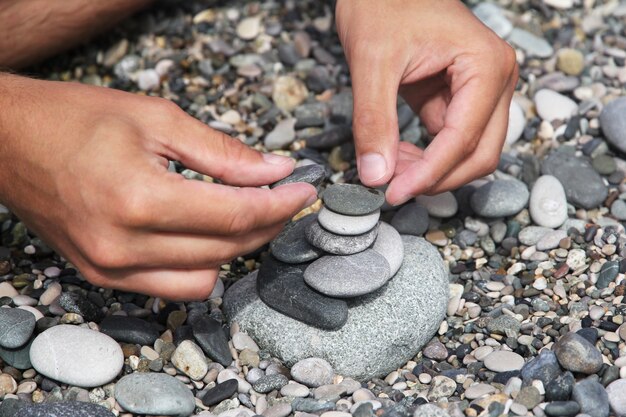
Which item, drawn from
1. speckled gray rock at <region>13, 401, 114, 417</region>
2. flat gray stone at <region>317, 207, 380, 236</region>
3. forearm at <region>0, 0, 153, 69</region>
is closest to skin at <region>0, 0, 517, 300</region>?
flat gray stone at <region>317, 207, 380, 236</region>

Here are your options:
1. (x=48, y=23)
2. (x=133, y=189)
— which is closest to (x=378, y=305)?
(x=133, y=189)

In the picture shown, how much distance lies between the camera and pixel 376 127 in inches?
102

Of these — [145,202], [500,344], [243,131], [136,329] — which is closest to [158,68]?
[243,131]

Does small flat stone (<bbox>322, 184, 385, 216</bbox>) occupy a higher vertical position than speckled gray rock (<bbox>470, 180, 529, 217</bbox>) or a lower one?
higher

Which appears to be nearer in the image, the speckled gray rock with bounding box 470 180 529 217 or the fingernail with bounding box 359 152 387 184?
the fingernail with bounding box 359 152 387 184

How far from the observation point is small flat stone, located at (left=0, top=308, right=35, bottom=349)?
2.57 metres

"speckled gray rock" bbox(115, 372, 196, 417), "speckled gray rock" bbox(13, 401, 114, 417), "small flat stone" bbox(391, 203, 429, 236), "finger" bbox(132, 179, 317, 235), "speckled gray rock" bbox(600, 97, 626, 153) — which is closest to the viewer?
"finger" bbox(132, 179, 317, 235)

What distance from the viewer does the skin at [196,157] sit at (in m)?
2.21

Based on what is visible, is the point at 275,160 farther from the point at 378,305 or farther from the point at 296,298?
the point at 378,305

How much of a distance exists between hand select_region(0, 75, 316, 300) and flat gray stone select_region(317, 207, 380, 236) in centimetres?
14

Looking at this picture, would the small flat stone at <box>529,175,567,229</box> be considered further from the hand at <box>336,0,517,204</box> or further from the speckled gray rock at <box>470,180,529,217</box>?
the hand at <box>336,0,517,204</box>

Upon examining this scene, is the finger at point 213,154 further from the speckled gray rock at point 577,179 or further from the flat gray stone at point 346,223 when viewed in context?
the speckled gray rock at point 577,179

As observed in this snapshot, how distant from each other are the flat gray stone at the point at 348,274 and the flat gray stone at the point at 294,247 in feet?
0.12

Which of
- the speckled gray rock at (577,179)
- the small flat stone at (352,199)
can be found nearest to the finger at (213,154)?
the small flat stone at (352,199)
